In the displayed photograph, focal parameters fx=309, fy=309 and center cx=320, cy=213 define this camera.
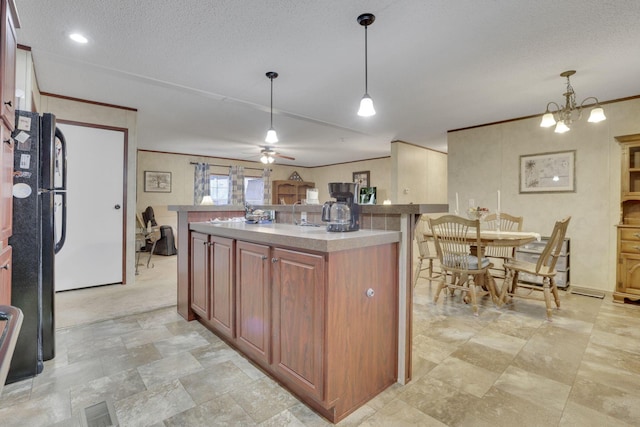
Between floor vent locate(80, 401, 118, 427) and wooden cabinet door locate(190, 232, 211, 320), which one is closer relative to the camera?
floor vent locate(80, 401, 118, 427)

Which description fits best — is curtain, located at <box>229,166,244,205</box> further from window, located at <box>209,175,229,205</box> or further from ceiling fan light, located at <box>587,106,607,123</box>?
ceiling fan light, located at <box>587,106,607,123</box>

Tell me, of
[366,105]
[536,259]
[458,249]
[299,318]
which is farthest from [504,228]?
[299,318]

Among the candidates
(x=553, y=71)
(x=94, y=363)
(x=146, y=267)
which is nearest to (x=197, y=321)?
(x=94, y=363)

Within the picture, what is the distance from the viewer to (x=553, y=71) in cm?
308

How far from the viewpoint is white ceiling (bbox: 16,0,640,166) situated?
7.14ft

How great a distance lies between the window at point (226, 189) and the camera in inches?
337

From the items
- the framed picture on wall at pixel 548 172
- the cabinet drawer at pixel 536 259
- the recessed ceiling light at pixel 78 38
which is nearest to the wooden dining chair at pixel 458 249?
the cabinet drawer at pixel 536 259

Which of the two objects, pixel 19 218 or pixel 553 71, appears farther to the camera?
pixel 553 71

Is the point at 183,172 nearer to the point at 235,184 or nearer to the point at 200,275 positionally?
the point at 235,184

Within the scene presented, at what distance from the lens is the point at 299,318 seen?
162 centimetres

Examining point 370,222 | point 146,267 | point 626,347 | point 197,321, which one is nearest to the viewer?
point 370,222

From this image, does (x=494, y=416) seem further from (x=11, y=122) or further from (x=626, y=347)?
(x=11, y=122)

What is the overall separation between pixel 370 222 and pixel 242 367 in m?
1.29

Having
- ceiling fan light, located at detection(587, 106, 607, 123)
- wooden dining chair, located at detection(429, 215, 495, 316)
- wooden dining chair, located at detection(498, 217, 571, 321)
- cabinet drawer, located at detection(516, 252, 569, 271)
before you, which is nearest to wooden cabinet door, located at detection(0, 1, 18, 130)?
wooden dining chair, located at detection(429, 215, 495, 316)
